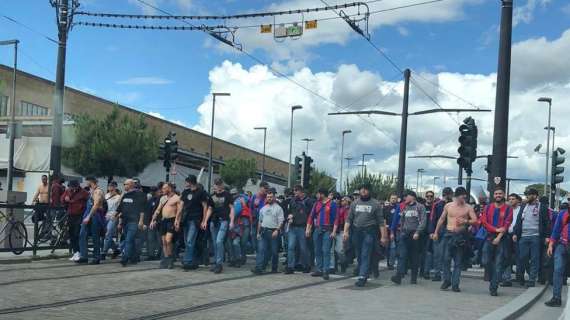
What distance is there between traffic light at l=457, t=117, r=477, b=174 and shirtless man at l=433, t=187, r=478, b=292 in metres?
4.58

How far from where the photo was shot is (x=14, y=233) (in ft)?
46.1

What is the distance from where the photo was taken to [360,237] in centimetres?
1206

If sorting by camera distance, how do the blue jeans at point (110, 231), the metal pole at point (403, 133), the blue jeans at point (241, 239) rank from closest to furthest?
1. the blue jeans at point (110, 231)
2. the blue jeans at point (241, 239)
3. the metal pole at point (403, 133)

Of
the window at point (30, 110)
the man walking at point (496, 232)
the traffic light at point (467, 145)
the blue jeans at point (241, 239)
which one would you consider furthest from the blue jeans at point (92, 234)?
the window at point (30, 110)

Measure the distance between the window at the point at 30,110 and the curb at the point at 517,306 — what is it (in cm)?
4145

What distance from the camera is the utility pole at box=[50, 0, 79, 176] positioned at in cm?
1555

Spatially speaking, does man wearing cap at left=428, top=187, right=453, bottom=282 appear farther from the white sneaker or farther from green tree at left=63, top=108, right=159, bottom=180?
green tree at left=63, top=108, right=159, bottom=180

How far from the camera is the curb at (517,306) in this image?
27.9ft

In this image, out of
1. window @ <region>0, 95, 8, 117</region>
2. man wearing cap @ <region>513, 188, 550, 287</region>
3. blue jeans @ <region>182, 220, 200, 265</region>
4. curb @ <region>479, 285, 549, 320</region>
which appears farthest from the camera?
window @ <region>0, 95, 8, 117</region>

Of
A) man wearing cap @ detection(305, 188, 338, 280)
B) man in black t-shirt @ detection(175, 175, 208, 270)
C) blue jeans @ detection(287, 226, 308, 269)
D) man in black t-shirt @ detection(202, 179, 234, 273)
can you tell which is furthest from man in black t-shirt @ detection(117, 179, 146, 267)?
man wearing cap @ detection(305, 188, 338, 280)

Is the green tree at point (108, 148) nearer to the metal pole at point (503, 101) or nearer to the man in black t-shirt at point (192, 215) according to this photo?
the man in black t-shirt at point (192, 215)

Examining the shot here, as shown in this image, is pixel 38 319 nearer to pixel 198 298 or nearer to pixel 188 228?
pixel 198 298

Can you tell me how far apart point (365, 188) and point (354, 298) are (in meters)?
2.77

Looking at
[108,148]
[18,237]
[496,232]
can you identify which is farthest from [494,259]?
[108,148]
